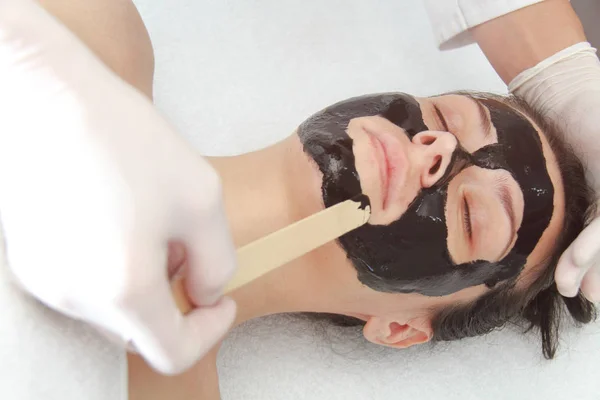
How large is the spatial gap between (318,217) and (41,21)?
0.37m

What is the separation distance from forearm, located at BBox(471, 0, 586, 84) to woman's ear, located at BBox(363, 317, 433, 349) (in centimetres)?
55

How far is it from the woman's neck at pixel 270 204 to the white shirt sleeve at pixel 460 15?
0.53 meters

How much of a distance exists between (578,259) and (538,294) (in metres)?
0.19

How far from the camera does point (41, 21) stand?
0.58 m

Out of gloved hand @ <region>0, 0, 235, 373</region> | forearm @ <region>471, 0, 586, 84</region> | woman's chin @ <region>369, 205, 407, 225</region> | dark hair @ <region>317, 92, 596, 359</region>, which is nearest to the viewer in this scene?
gloved hand @ <region>0, 0, 235, 373</region>

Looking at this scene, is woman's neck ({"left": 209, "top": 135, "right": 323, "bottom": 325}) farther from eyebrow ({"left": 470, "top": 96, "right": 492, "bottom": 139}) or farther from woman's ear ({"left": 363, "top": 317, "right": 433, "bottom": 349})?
eyebrow ({"left": 470, "top": 96, "right": 492, "bottom": 139})

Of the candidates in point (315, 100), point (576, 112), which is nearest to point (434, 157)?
point (576, 112)

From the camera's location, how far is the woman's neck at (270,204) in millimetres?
845

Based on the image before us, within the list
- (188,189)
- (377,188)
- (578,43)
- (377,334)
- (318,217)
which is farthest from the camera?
(578,43)

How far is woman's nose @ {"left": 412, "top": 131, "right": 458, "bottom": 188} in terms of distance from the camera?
2.69 feet

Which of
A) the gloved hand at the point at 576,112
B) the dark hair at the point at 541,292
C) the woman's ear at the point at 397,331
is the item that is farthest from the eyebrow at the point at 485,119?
Result: the woman's ear at the point at 397,331

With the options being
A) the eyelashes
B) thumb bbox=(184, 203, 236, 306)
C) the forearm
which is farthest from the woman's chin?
the forearm

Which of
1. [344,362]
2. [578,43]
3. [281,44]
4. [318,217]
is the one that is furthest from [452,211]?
[281,44]

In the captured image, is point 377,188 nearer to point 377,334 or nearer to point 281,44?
point 377,334
